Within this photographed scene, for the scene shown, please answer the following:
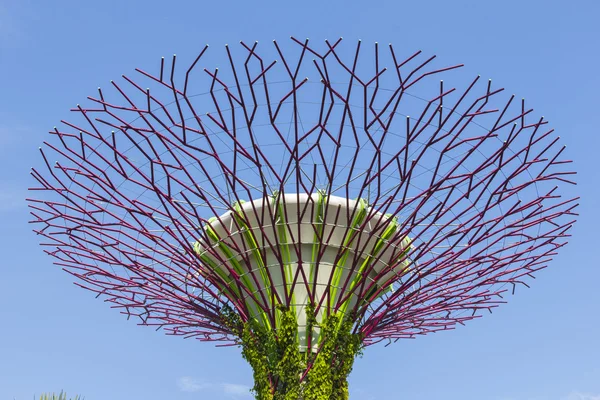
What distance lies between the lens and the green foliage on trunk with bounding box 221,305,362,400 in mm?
22438

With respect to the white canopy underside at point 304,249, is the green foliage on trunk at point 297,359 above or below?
below

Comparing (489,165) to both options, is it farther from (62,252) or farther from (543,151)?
(62,252)

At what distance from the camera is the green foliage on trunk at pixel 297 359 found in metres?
22.4

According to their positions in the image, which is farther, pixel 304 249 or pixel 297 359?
pixel 304 249

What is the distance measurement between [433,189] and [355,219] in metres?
2.83

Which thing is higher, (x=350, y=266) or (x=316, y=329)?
(x=350, y=266)

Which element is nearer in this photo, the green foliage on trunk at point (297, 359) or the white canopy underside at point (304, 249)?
the green foliage on trunk at point (297, 359)

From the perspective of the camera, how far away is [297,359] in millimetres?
22688

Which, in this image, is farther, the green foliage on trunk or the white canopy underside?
the white canopy underside

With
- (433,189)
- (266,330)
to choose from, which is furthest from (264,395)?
(433,189)

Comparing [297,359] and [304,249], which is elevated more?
[304,249]

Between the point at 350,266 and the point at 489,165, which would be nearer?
the point at 489,165

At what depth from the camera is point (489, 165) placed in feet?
71.8

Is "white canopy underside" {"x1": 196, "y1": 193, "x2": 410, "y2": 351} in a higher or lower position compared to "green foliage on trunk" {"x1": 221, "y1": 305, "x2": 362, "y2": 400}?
higher
